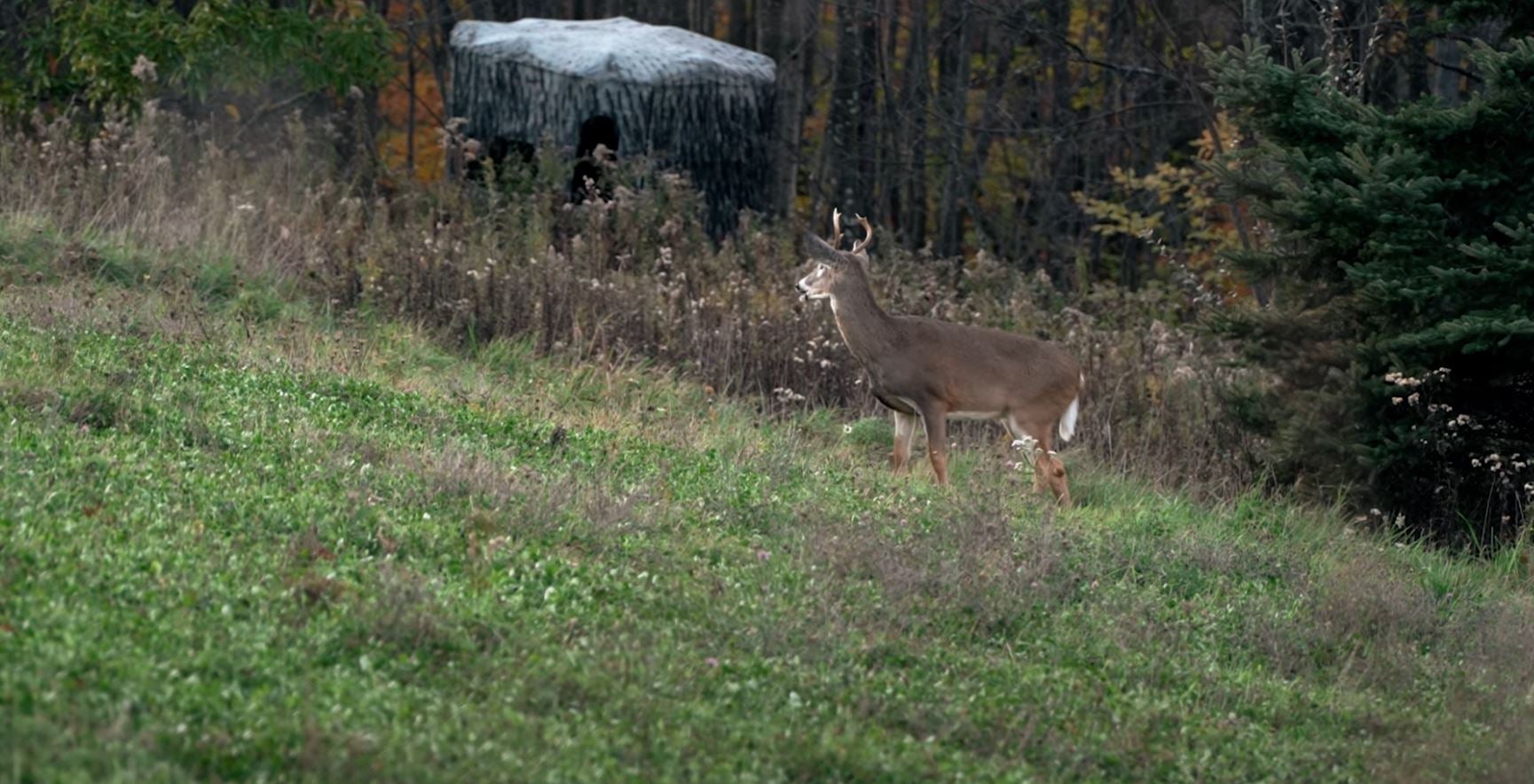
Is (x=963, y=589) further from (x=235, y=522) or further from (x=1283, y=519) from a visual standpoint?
(x=1283, y=519)

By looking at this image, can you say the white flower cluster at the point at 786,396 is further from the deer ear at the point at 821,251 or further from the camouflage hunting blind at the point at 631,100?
the camouflage hunting blind at the point at 631,100

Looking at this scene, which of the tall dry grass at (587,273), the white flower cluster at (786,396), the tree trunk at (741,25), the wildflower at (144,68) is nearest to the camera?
the white flower cluster at (786,396)

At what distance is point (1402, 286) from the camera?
965 cm

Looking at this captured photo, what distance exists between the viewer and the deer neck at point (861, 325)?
10.6 metres

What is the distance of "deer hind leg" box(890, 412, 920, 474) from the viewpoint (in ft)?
34.4

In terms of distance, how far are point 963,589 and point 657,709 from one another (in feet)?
6.27

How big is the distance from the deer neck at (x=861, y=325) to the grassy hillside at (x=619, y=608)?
3.53ft

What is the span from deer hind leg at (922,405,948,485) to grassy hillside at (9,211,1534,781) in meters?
0.42

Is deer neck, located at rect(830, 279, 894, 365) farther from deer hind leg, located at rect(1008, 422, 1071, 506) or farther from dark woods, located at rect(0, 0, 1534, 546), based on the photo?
dark woods, located at rect(0, 0, 1534, 546)

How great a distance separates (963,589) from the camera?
23.4 ft

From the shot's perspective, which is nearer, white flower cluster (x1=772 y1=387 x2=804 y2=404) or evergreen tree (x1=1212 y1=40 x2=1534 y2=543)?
evergreen tree (x1=1212 y1=40 x2=1534 y2=543)

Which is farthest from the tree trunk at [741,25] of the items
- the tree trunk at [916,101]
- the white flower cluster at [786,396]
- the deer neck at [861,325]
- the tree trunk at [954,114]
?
the deer neck at [861,325]

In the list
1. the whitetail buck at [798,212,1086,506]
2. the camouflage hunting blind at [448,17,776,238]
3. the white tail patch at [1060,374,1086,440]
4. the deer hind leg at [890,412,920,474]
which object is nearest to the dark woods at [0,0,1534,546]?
the camouflage hunting blind at [448,17,776,238]

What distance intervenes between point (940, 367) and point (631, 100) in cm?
633
